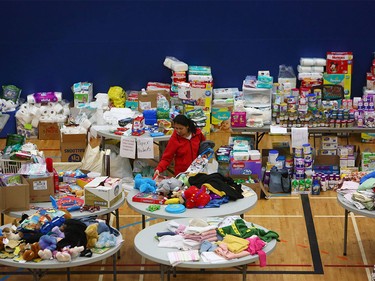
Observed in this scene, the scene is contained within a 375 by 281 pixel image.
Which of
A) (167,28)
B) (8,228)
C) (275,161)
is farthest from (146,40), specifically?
(8,228)

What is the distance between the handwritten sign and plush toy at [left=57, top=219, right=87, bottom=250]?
429cm

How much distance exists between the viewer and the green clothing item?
1002cm

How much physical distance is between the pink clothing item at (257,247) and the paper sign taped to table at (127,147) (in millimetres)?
4873

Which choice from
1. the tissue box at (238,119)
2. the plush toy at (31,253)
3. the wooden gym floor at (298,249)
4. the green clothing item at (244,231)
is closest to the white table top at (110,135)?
the tissue box at (238,119)

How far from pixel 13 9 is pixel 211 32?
4.07 m

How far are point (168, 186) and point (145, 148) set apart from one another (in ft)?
9.93

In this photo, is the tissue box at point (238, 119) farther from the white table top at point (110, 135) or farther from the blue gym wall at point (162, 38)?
the blue gym wall at point (162, 38)

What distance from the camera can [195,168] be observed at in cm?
1248

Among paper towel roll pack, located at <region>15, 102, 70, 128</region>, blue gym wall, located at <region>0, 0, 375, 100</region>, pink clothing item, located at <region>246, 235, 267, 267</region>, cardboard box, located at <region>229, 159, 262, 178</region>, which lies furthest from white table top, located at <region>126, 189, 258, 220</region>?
blue gym wall, located at <region>0, 0, 375, 100</region>

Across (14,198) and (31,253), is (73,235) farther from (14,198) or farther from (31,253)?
(14,198)

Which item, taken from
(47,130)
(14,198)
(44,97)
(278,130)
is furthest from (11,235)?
(44,97)

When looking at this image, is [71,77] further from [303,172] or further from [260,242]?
[260,242]

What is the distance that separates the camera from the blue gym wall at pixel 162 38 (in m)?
18.1

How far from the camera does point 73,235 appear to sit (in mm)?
9898
